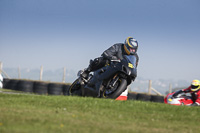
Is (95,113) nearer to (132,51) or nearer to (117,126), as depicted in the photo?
(117,126)

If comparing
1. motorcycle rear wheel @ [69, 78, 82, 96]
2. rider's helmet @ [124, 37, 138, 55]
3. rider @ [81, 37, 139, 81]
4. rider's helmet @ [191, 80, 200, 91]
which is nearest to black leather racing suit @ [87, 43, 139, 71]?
rider @ [81, 37, 139, 81]

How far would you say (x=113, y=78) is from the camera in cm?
983

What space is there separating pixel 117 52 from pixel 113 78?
3.33ft

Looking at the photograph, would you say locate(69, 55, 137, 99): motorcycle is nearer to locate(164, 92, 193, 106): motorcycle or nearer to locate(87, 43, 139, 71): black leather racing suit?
locate(87, 43, 139, 71): black leather racing suit

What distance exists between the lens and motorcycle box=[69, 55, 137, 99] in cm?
960

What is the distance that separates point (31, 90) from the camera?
74.7ft

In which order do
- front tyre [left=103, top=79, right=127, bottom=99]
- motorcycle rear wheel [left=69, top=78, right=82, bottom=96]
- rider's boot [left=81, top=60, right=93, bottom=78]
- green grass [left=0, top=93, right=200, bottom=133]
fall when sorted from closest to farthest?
green grass [left=0, top=93, right=200, bottom=133] < front tyre [left=103, top=79, right=127, bottom=99] < rider's boot [left=81, top=60, right=93, bottom=78] < motorcycle rear wheel [left=69, top=78, right=82, bottom=96]

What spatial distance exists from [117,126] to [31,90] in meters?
18.2

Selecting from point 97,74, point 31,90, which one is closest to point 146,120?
point 97,74

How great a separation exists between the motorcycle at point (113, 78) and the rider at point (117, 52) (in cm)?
22

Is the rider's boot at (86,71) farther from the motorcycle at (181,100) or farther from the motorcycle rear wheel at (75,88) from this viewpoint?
the motorcycle at (181,100)

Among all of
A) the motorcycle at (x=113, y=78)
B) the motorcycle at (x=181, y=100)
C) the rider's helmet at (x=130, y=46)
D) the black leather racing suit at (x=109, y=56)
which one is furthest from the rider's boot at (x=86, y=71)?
the motorcycle at (x=181, y=100)

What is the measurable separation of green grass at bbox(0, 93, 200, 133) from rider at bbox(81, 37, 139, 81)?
223 cm

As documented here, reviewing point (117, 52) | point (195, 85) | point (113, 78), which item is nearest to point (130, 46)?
point (117, 52)
